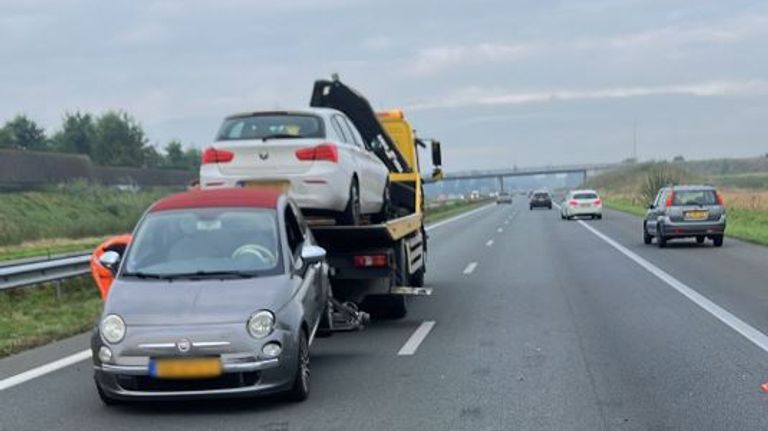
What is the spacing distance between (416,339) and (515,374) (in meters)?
2.41

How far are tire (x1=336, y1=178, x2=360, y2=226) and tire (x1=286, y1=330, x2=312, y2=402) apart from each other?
4037mm

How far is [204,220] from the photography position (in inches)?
360

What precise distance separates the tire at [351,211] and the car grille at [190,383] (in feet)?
15.5

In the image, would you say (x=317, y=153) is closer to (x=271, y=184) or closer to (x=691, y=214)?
(x=271, y=184)

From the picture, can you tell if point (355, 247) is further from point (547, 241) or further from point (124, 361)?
point (547, 241)

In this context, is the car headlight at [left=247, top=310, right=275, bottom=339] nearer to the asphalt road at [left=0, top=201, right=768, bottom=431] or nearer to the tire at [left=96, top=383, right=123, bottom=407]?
the asphalt road at [left=0, top=201, right=768, bottom=431]

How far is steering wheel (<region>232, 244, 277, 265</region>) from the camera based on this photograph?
8672mm

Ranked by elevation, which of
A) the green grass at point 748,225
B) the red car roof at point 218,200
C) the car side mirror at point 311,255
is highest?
the red car roof at point 218,200

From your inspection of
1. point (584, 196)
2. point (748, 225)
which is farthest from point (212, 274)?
point (584, 196)

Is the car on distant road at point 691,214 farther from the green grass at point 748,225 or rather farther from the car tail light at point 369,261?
the car tail light at point 369,261

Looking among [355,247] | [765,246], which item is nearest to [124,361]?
[355,247]

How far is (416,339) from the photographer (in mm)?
11398

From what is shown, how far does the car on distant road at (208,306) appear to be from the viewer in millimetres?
7465

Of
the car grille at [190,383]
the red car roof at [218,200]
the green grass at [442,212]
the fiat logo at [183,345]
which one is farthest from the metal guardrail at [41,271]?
the green grass at [442,212]
